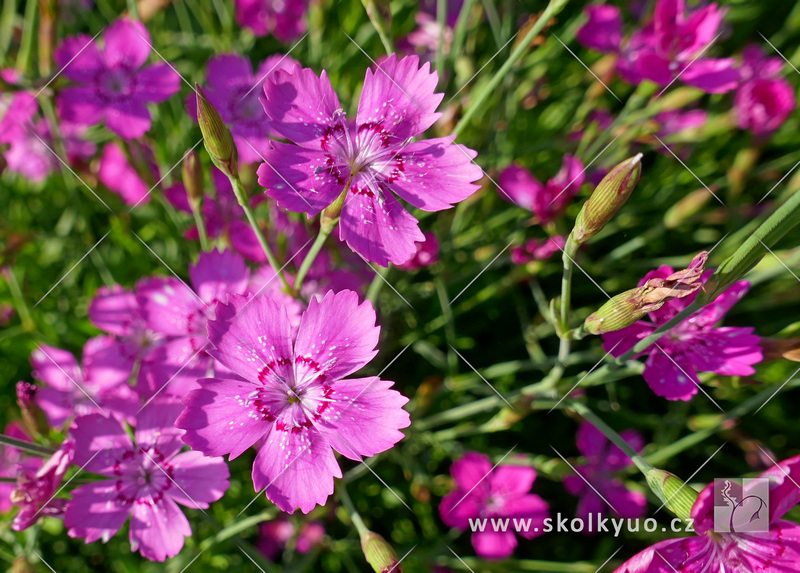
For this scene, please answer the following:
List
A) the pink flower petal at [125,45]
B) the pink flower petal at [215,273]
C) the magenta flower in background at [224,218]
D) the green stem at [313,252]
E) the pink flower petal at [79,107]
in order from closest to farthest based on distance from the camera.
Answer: the green stem at [313,252] → the pink flower petal at [215,273] → the magenta flower in background at [224,218] → the pink flower petal at [79,107] → the pink flower petal at [125,45]

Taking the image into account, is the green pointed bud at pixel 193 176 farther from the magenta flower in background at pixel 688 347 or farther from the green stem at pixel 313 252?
the magenta flower in background at pixel 688 347

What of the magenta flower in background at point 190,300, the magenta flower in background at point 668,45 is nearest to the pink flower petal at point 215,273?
the magenta flower in background at point 190,300

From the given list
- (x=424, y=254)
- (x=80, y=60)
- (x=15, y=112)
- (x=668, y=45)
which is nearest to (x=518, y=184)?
(x=424, y=254)

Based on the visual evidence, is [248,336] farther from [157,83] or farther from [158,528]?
[157,83]

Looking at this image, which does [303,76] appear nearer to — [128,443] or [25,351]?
[128,443]

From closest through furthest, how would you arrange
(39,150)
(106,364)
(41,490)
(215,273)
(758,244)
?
(758,244) < (41,490) < (215,273) < (106,364) < (39,150)

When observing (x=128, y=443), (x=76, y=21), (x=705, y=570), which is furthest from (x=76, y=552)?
(x=76, y=21)
